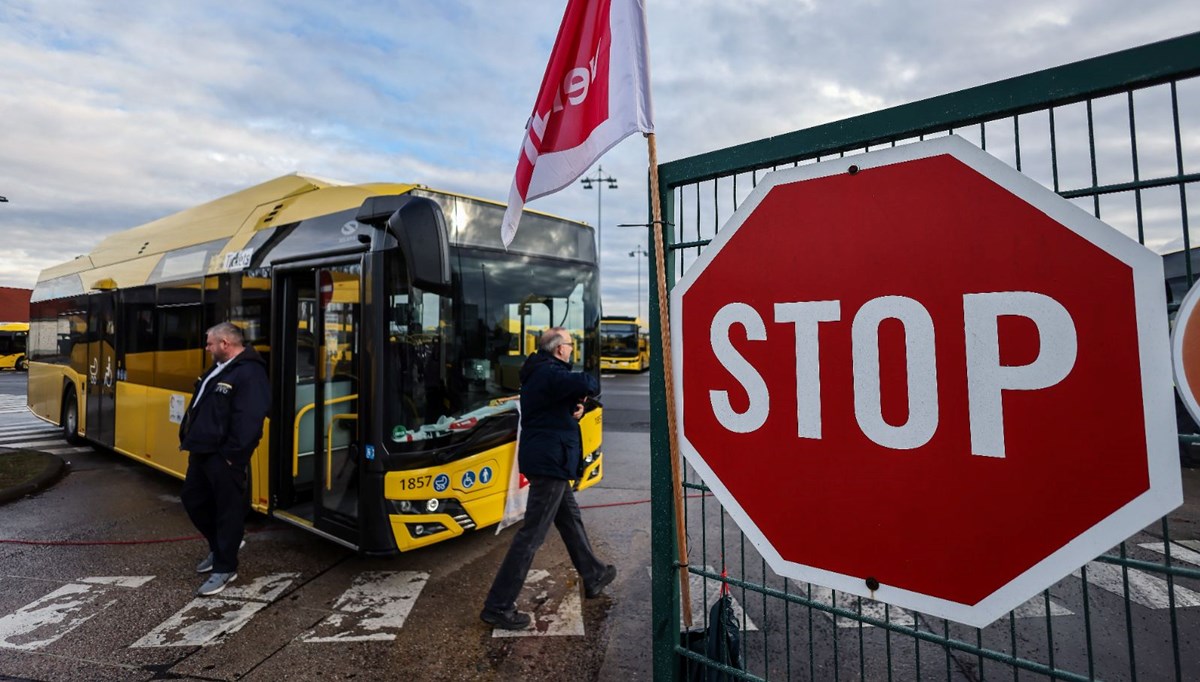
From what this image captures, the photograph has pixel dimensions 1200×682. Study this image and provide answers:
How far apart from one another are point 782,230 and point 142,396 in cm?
781

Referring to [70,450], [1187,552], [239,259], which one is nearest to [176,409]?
[239,259]

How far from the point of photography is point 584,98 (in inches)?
92.0

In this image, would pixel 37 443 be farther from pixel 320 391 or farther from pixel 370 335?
pixel 370 335

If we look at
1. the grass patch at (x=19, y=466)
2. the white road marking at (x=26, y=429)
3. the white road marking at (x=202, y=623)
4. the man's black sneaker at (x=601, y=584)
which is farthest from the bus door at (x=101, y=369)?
the man's black sneaker at (x=601, y=584)

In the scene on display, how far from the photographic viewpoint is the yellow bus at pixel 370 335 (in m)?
4.18

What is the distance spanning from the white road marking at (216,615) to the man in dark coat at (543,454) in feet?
5.05

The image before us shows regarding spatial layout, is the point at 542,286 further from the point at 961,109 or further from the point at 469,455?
the point at 961,109

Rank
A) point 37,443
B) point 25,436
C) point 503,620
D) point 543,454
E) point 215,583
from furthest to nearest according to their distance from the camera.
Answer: point 25,436 → point 37,443 → point 215,583 → point 543,454 → point 503,620

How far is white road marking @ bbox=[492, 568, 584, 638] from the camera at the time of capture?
3.66m

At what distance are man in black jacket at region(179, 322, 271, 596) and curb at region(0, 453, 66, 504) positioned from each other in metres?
4.15

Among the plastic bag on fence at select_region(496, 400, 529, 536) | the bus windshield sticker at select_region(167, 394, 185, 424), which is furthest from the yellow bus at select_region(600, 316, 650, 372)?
the plastic bag on fence at select_region(496, 400, 529, 536)

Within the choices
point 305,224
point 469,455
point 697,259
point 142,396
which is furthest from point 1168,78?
point 142,396

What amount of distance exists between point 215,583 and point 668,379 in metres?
4.04

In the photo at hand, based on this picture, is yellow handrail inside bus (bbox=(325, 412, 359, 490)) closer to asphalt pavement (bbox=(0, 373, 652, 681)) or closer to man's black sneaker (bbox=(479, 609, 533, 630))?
asphalt pavement (bbox=(0, 373, 652, 681))
